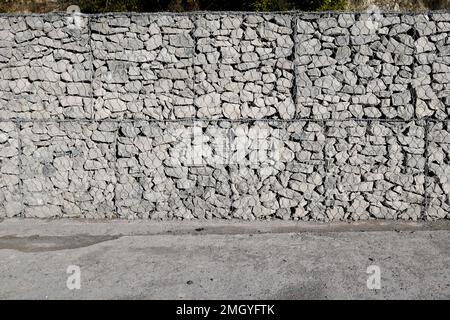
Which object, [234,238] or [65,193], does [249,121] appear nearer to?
[234,238]

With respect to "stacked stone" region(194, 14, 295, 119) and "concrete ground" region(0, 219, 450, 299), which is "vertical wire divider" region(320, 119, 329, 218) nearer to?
"concrete ground" region(0, 219, 450, 299)

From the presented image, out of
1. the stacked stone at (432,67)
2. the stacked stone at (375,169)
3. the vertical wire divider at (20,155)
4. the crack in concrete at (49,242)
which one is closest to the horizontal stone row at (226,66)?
the stacked stone at (432,67)

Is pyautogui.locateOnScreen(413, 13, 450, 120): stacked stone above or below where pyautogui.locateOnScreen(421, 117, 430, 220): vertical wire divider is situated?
above

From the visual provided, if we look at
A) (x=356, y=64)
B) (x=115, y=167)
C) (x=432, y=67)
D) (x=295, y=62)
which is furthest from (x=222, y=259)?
(x=432, y=67)

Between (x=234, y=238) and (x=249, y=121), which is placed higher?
(x=249, y=121)

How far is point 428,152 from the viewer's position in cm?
743

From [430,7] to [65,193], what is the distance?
11003 mm

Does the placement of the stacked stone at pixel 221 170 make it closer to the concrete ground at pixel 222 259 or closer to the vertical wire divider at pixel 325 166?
the vertical wire divider at pixel 325 166

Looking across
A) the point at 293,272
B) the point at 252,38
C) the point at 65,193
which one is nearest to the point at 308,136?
the point at 252,38

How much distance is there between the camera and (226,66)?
7.53m

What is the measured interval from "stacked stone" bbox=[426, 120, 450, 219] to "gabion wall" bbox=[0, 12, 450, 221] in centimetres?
2

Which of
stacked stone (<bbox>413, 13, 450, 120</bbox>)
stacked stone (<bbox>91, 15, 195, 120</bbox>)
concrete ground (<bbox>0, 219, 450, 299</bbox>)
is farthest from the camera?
stacked stone (<bbox>91, 15, 195, 120</bbox>)

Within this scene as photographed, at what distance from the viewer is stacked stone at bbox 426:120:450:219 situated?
7.43 metres

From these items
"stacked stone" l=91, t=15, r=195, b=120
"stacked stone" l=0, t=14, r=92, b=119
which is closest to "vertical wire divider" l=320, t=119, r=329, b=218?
"stacked stone" l=91, t=15, r=195, b=120
